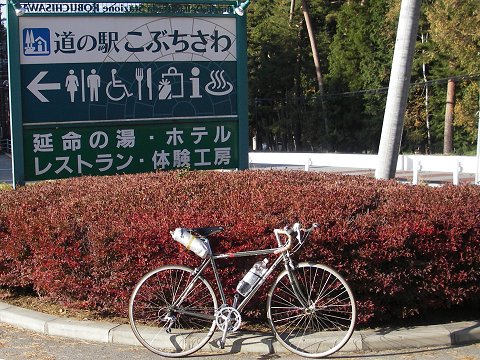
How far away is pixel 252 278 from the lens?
523 centimetres

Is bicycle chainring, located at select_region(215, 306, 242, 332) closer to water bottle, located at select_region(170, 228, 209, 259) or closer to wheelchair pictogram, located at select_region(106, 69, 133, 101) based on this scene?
water bottle, located at select_region(170, 228, 209, 259)

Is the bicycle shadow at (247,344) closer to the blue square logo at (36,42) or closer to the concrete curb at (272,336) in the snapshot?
the concrete curb at (272,336)

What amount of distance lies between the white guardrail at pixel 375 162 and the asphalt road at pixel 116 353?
1236 centimetres

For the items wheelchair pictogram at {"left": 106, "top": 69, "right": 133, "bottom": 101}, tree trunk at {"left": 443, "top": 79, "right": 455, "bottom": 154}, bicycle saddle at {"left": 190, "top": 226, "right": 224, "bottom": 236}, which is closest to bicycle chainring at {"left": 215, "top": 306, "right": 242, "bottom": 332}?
bicycle saddle at {"left": 190, "top": 226, "right": 224, "bottom": 236}

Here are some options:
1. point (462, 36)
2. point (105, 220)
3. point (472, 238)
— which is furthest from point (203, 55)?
point (462, 36)

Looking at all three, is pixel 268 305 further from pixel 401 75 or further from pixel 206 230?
pixel 401 75

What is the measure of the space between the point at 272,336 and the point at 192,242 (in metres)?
1.02

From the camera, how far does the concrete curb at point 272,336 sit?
211 inches

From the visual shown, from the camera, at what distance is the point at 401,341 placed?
541 centimetres

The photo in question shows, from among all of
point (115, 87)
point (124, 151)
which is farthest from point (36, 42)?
point (124, 151)

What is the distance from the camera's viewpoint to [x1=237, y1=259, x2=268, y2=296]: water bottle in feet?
17.2

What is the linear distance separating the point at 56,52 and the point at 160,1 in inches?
Result: 59.7

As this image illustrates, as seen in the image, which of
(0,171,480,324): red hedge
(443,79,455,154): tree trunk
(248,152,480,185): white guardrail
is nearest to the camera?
(0,171,480,324): red hedge

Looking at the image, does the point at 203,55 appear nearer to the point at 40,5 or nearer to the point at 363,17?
the point at 40,5
